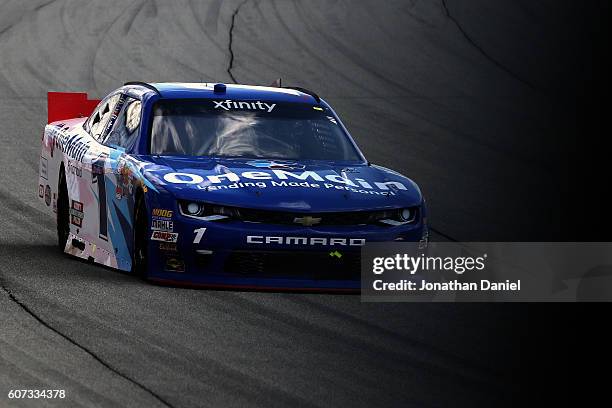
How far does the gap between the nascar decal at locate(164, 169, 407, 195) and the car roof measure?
1212mm

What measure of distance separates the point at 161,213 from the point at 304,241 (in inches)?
33.4

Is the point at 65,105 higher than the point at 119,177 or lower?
higher

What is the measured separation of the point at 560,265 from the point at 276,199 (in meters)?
2.54

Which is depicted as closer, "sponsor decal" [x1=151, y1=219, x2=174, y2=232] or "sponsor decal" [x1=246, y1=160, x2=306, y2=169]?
"sponsor decal" [x1=151, y1=219, x2=174, y2=232]

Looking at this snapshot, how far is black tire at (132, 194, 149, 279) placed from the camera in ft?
32.7

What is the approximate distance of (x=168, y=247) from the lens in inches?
384

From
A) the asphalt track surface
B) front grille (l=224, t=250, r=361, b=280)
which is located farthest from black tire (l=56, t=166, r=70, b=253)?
front grille (l=224, t=250, r=361, b=280)

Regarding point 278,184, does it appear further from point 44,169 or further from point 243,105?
point 44,169

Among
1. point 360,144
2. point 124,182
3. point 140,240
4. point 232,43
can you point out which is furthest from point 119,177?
point 232,43

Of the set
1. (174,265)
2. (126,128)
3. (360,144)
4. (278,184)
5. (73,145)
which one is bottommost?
(174,265)

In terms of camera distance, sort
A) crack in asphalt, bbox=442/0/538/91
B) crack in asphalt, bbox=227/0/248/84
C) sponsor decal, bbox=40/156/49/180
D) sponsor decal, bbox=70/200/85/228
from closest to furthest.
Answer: sponsor decal, bbox=70/200/85/228 < sponsor decal, bbox=40/156/49/180 < crack in asphalt, bbox=442/0/538/91 < crack in asphalt, bbox=227/0/248/84

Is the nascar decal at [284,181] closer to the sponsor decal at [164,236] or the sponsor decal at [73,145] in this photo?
the sponsor decal at [164,236]

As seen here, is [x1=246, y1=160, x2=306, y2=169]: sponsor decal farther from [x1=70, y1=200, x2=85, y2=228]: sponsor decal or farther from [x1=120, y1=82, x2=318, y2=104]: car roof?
[x1=70, y1=200, x2=85, y2=228]: sponsor decal

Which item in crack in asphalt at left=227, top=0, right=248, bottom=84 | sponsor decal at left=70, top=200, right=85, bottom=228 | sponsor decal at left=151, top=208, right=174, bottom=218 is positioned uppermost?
crack in asphalt at left=227, top=0, right=248, bottom=84
